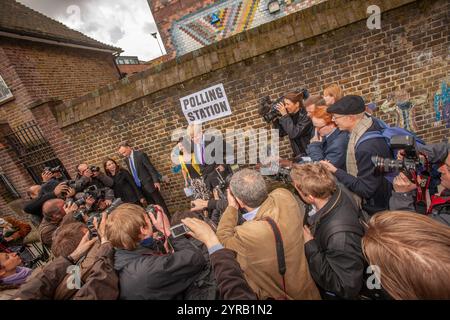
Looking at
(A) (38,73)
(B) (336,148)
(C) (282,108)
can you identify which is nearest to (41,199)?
(C) (282,108)

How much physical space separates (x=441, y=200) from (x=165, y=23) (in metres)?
15.2

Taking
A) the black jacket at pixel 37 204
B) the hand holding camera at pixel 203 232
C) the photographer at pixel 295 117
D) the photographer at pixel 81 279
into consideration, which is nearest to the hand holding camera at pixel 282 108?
the photographer at pixel 295 117

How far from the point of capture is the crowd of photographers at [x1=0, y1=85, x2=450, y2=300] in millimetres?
1129

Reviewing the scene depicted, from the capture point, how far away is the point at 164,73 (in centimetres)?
446

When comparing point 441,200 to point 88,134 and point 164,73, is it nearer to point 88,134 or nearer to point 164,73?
point 164,73

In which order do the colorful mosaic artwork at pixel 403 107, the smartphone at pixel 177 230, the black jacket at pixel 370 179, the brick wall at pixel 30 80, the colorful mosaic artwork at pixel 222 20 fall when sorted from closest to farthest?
1. the smartphone at pixel 177 230
2. the black jacket at pixel 370 179
3. the colorful mosaic artwork at pixel 403 107
4. the brick wall at pixel 30 80
5. the colorful mosaic artwork at pixel 222 20

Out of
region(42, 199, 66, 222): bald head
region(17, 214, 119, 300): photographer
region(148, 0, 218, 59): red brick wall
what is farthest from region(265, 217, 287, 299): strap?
region(148, 0, 218, 59): red brick wall

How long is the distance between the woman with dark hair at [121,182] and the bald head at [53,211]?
1447 millimetres

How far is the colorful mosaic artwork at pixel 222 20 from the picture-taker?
11384mm

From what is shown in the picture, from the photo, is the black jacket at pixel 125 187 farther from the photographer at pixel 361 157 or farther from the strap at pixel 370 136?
the strap at pixel 370 136

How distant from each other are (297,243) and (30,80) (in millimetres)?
9847

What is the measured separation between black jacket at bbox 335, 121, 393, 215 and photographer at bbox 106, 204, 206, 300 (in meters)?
1.72

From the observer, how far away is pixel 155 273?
5.33 feet

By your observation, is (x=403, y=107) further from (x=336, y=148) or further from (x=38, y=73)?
(x=38, y=73)
